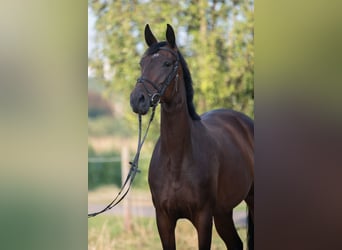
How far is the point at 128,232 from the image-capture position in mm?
3871

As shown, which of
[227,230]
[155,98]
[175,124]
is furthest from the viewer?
[227,230]

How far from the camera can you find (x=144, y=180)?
3.87m

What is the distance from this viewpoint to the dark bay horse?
372 cm

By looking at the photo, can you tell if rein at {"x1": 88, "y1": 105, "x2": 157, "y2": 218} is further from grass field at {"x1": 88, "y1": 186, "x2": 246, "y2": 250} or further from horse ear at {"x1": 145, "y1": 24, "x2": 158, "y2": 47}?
horse ear at {"x1": 145, "y1": 24, "x2": 158, "y2": 47}

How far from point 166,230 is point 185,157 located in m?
0.49

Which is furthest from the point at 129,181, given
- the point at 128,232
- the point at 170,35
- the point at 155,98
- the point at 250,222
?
the point at 170,35

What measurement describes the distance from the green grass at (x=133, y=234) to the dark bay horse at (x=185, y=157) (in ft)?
0.14

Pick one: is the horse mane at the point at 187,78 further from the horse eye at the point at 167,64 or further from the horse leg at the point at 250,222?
the horse leg at the point at 250,222

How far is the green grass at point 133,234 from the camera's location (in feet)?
12.6

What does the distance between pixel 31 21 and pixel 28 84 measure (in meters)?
0.37

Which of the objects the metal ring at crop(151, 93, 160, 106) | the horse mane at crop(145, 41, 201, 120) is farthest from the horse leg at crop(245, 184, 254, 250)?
the metal ring at crop(151, 93, 160, 106)

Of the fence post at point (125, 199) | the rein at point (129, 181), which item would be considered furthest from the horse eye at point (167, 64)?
the fence post at point (125, 199)

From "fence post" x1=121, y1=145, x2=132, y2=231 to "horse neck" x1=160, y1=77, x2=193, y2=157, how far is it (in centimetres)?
25

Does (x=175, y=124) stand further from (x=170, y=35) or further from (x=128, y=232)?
(x=128, y=232)
